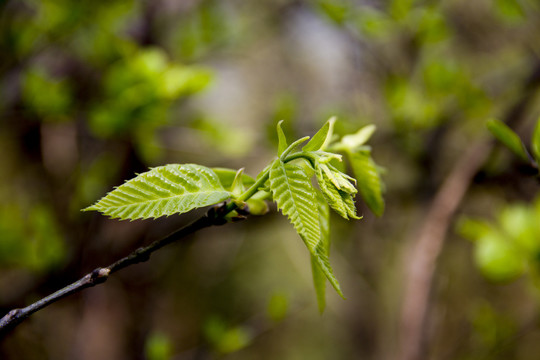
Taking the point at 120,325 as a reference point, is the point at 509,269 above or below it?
above

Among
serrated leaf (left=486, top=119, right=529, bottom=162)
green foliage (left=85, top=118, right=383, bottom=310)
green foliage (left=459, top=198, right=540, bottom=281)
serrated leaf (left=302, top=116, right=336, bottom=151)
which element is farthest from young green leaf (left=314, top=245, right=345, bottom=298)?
green foliage (left=459, top=198, right=540, bottom=281)

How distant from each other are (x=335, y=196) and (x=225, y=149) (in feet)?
3.40

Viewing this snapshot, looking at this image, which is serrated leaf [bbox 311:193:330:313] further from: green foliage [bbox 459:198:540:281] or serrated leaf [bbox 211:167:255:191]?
green foliage [bbox 459:198:540:281]

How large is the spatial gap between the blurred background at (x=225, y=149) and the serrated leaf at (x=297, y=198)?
1.26 feet

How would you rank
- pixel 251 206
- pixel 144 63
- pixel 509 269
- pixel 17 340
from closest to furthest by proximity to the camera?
pixel 251 206 → pixel 509 269 → pixel 144 63 → pixel 17 340

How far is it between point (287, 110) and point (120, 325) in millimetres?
1149

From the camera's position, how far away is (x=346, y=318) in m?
2.19

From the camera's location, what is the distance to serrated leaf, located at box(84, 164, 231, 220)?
1.33ft

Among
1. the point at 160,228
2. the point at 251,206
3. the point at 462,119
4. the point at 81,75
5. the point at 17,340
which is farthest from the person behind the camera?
the point at 81,75

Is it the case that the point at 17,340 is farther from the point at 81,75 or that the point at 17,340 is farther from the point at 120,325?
the point at 81,75

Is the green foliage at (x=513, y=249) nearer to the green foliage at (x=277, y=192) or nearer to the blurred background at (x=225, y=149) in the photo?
the blurred background at (x=225, y=149)

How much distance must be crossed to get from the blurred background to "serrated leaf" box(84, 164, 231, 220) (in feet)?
1.53

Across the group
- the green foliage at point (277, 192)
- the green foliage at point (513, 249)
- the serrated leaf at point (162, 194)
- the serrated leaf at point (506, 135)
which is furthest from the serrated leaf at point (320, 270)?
the green foliage at point (513, 249)

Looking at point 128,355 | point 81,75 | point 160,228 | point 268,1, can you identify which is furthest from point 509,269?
point 81,75
